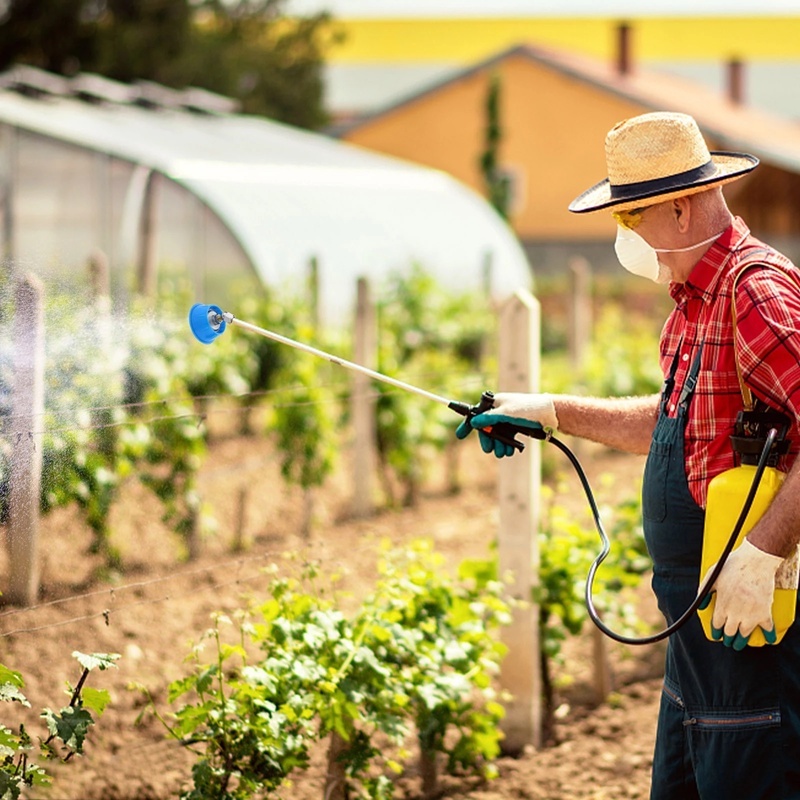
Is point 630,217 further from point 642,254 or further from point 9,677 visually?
point 9,677

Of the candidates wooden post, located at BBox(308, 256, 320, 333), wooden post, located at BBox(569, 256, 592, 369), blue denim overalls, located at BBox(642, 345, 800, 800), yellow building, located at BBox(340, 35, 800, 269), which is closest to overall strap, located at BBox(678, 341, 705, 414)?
blue denim overalls, located at BBox(642, 345, 800, 800)

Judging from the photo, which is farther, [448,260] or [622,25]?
[622,25]

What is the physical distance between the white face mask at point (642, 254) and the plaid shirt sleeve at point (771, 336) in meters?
0.22

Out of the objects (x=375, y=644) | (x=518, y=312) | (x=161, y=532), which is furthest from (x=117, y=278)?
(x=375, y=644)

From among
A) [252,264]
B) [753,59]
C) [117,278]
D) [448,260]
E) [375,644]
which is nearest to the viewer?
[375,644]

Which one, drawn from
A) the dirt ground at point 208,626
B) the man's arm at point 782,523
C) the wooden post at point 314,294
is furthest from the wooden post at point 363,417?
the man's arm at point 782,523

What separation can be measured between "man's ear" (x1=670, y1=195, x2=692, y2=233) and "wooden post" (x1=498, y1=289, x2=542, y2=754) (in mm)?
1537

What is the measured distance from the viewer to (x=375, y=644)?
11.0ft

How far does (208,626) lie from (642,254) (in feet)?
9.85

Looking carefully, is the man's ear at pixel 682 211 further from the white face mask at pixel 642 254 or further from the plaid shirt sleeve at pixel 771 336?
the plaid shirt sleeve at pixel 771 336

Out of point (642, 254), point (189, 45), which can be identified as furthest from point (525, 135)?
point (642, 254)

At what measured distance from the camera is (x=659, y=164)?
257 centimetres

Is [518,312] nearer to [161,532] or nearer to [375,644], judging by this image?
[375,644]

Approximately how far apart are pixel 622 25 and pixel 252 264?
2361 centimetres
